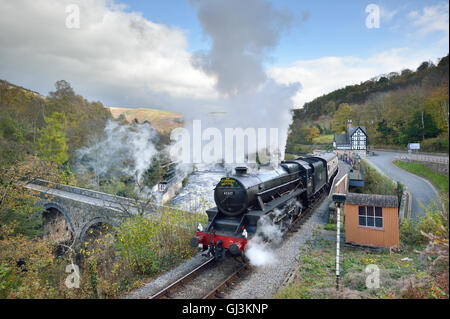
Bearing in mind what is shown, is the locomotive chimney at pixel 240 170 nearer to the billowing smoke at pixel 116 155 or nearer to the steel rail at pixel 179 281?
the steel rail at pixel 179 281

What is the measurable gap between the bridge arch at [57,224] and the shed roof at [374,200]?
807 inches

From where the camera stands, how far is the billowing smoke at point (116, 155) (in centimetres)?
2716

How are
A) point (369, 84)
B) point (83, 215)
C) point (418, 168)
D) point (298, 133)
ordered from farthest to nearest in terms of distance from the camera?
point (298, 133), point (83, 215), point (369, 84), point (418, 168)

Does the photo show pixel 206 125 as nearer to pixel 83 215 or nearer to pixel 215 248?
pixel 83 215

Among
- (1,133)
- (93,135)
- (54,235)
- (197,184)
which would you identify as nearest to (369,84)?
(197,184)

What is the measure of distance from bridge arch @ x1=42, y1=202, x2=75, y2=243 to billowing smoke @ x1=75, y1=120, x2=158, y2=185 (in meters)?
5.66

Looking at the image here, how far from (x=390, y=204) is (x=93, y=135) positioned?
1242 inches

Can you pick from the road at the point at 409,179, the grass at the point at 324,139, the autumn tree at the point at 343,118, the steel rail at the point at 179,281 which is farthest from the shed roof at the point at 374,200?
the grass at the point at 324,139

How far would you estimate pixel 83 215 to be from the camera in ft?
62.3

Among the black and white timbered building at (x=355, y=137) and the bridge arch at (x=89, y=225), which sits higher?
the black and white timbered building at (x=355, y=137)

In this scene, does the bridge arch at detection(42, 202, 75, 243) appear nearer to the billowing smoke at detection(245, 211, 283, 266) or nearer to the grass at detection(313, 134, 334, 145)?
the billowing smoke at detection(245, 211, 283, 266)

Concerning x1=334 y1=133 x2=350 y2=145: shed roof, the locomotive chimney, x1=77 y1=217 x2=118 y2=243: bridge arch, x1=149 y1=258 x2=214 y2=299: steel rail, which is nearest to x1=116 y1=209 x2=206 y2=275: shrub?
x1=149 y1=258 x2=214 y2=299: steel rail

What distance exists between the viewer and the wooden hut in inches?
345

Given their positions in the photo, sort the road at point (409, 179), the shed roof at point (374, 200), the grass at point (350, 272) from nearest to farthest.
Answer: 1. the grass at point (350, 272)
2. the shed roof at point (374, 200)
3. the road at point (409, 179)
